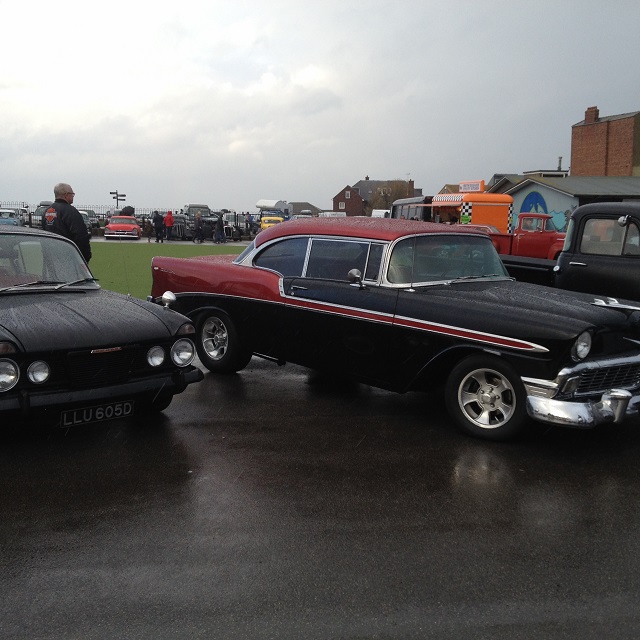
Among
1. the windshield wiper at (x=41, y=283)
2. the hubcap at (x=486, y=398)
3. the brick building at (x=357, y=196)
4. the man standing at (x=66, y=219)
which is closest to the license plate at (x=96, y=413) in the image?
the windshield wiper at (x=41, y=283)

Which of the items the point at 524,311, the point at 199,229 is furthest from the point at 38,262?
the point at 199,229

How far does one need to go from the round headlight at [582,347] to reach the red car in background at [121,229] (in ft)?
128

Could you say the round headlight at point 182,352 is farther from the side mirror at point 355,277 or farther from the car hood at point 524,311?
the car hood at point 524,311

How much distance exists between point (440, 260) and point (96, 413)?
3.13 m

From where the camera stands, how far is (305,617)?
3119 millimetres

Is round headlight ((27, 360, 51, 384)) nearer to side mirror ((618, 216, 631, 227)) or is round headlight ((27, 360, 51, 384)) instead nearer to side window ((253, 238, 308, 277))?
side window ((253, 238, 308, 277))

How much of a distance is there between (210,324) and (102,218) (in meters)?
60.3

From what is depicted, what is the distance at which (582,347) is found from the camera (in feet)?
17.2

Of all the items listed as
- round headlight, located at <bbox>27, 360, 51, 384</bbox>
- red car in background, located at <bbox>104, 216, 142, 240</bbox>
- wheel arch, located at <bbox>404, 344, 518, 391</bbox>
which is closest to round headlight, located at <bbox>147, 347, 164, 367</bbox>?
round headlight, located at <bbox>27, 360, 51, 384</bbox>

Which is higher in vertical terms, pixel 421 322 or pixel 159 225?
pixel 421 322

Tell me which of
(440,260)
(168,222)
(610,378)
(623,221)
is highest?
(623,221)

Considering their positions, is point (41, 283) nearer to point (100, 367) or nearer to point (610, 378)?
point (100, 367)

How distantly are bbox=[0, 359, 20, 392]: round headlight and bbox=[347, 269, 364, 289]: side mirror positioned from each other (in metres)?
2.76

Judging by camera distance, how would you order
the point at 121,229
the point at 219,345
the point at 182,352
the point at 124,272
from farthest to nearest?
the point at 121,229 → the point at 124,272 → the point at 219,345 → the point at 182,352
